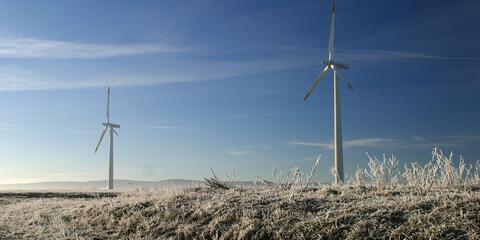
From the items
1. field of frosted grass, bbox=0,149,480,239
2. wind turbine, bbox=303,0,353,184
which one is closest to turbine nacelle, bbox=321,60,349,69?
wind turbine, bbox=303,0,353,184

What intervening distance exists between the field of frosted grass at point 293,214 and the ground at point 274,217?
19 millimetres

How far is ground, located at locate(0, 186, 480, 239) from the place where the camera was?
10516 millimetres

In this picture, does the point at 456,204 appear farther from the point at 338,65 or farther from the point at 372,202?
the point at 338,65

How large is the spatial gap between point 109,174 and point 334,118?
38.1m

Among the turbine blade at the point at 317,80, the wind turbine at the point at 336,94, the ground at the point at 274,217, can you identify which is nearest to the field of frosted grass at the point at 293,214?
the ground at the point at 274,217

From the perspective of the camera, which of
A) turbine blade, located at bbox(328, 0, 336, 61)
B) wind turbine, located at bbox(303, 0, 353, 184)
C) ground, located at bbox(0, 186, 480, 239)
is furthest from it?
turbine blade, located at bbox(328, 0, 336, 61)

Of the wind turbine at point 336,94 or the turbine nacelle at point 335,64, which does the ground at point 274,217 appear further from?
the turbine nacelle at point 335,64

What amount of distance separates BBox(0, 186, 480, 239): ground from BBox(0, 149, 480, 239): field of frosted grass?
19 mm

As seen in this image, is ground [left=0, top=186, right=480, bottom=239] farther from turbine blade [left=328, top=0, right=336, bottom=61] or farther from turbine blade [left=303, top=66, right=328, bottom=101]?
turbine blade [left=328, top=0, right=336, bottom=61]

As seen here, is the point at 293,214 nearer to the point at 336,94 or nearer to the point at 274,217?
the point at 274,217

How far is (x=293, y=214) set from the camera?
469 inches

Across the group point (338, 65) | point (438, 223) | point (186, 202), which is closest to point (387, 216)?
point (438, 223)

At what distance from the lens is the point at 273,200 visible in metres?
13.6

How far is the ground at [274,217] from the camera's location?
10516 millimetres
